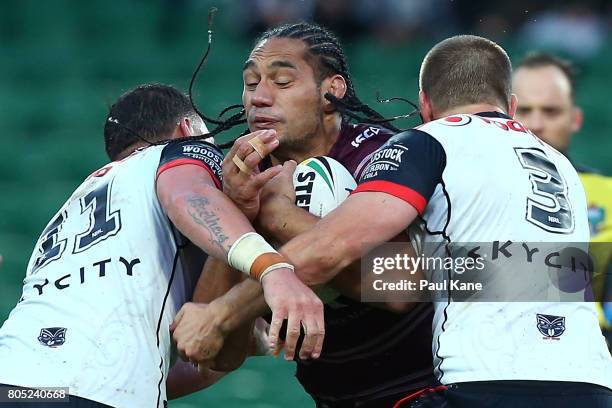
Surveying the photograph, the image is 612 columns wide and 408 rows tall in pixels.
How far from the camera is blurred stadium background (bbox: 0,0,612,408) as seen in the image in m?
10.0

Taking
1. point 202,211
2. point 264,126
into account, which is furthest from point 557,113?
point 202,211

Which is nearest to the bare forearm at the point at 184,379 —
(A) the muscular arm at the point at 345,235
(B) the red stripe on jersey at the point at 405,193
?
(A) the muscular arm at the point at 345,235

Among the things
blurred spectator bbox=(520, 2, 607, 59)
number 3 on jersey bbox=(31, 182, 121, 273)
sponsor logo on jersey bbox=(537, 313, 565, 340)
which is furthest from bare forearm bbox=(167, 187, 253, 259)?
blurred spectator bbox=(520, 2, 607, 59)

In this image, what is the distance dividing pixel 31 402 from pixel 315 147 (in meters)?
1.51

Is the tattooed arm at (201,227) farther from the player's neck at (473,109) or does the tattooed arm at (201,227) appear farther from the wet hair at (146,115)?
the player's neck at (473,109)

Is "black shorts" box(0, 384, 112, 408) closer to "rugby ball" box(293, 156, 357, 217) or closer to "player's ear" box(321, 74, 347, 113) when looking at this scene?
"rugby ball" box(293, 156, 357, 217)

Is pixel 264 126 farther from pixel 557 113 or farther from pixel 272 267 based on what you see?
pixel 557 113

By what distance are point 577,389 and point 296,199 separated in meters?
1.19

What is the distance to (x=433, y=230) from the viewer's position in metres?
3.79

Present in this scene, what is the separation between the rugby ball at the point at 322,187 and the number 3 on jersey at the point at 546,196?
2.20ft

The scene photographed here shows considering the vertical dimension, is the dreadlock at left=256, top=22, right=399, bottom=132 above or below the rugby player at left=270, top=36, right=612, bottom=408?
above

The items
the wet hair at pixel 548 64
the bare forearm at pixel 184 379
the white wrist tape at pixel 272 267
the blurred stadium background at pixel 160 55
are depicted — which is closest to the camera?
the white wrist tape at pixel 272 267

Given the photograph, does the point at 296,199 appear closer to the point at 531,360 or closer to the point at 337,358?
the point at 337,358

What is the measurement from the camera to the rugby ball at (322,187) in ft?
13.5
